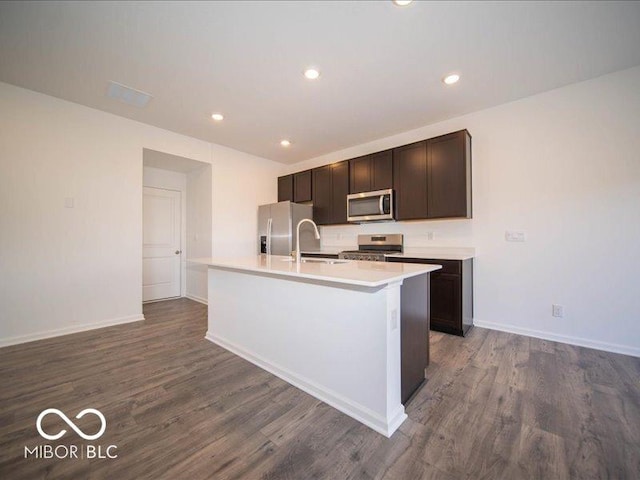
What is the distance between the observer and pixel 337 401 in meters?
1.73

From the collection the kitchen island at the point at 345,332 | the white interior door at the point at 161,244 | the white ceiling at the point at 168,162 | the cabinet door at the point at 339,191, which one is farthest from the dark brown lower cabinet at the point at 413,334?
the white interior door at the point at 161,244

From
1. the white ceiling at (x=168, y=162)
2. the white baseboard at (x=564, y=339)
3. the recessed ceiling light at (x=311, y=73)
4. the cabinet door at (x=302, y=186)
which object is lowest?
the white baseboard at (x=564, y=339)

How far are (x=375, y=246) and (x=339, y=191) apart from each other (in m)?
1.10

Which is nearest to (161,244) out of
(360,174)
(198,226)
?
(198,226)

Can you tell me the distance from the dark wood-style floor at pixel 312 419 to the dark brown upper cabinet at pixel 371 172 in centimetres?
235

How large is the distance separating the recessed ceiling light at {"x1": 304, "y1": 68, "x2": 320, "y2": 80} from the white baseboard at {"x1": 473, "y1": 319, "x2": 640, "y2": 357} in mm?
3371

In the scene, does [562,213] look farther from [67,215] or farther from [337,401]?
[67,215]

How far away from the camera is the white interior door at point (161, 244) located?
15.4 feet

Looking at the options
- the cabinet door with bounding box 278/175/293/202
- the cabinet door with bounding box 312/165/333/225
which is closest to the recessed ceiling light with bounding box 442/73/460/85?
the cabinet door with bounding box 312/165/333/225

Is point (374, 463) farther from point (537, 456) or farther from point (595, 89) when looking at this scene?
point (595, 89)

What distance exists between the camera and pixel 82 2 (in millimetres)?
1762

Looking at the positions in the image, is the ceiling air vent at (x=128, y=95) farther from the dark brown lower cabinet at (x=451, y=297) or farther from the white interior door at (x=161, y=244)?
the dark brown lower cabinet at (x=451, y=297)

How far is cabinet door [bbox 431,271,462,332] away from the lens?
114 inches

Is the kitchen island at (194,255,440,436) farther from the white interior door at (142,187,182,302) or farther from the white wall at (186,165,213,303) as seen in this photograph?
the white interior door at (142,187,182,302)
